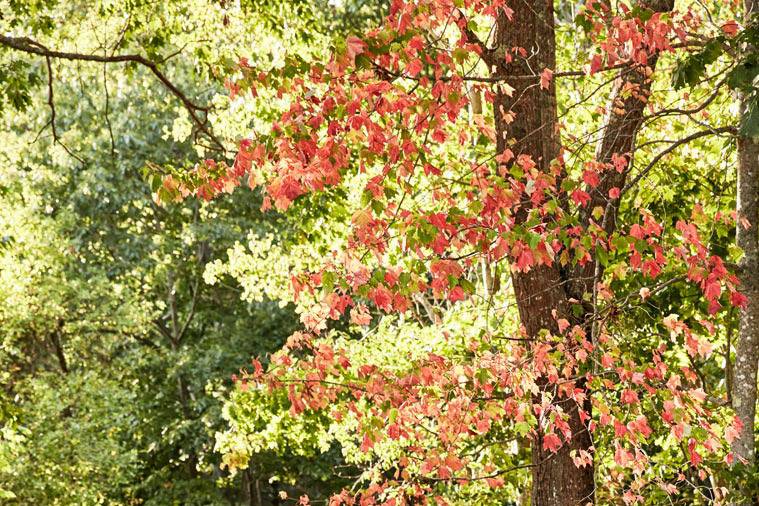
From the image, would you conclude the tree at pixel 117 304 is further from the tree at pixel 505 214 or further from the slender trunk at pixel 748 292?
the slender trunk at pixel 748 292

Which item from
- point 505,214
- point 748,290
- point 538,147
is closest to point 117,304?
point 538,147

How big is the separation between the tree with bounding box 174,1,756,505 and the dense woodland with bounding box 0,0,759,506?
3 centimetres

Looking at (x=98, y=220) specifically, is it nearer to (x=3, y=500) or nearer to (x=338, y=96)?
(x=3, y=500)

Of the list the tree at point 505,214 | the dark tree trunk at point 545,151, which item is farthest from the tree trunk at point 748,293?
the dark tree trunk at point 545,151

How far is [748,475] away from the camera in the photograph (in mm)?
6355

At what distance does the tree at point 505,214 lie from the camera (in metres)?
Answer: 4.77

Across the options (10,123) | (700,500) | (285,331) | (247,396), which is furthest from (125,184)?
(700,500)

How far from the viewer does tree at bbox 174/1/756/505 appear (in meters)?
4.77

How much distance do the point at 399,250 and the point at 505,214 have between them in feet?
2.39

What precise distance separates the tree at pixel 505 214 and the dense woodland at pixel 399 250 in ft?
0.09

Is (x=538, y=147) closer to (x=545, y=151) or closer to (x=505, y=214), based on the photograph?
(x=545, y=151)

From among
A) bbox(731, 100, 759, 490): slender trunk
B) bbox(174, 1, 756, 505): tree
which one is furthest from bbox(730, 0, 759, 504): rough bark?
bbox(174, 1, 756, 505): tree

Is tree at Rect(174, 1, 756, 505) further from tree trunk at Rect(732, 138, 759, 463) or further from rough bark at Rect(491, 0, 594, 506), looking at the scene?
tree trunk at Rect(732, 138, 759, 463)

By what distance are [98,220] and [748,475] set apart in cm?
1518
